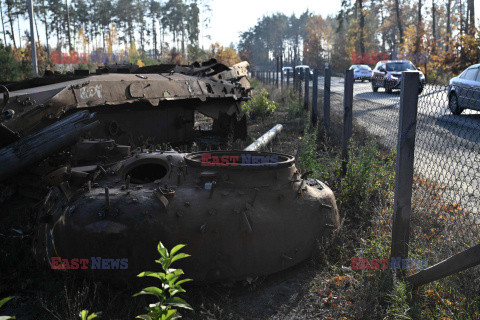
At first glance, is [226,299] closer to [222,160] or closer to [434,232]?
[222,160]

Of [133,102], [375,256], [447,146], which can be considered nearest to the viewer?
[375,256]

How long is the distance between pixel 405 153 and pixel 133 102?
462cm

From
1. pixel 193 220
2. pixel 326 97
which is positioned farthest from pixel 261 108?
pixel 193 220

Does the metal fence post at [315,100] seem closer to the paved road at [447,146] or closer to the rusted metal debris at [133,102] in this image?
the paved road at [447,146]

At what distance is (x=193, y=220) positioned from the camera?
3.36 metres

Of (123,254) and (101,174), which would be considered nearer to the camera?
(123,254)

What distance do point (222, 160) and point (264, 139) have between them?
4549 millimetres

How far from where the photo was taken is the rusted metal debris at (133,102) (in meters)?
5.39

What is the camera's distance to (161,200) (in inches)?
132

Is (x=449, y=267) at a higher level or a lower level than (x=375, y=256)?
higher

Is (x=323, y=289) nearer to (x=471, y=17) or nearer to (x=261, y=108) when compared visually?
(x=261, y=108)

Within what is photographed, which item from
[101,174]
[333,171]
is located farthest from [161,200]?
[333,171]

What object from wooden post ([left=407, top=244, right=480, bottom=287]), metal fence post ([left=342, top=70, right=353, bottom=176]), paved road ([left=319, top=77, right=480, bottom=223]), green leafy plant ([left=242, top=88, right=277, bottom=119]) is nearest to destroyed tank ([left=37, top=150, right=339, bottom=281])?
wooden post ([left=407, top=244, right=480, bottom=287])

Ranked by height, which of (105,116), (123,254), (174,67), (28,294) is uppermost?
(174,67)
